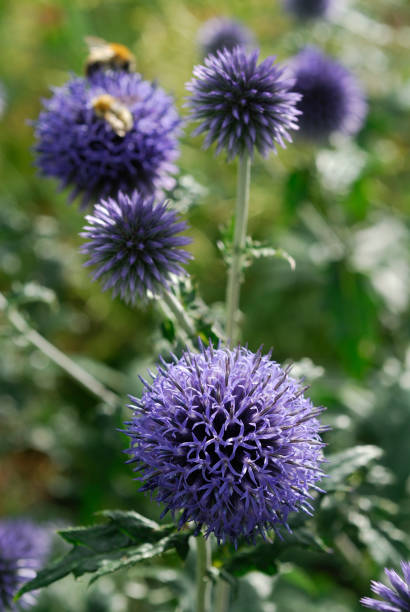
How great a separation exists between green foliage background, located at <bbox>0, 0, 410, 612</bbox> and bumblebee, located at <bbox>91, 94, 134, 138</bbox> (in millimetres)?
409

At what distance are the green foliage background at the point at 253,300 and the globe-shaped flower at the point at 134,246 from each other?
0.23m

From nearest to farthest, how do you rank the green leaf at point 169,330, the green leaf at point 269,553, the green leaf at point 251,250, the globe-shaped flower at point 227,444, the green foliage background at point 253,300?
the globe-shaped flower at point 227,444
the green leaf at point 269,553
the green leaf at point 251,250
the green leaf at point 169,330
the green foliage background at point 253,300

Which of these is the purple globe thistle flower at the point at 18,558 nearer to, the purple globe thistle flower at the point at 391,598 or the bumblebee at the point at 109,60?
the purple globe thistle flower at the point at 391,598

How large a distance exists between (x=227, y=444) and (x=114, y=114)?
118cm

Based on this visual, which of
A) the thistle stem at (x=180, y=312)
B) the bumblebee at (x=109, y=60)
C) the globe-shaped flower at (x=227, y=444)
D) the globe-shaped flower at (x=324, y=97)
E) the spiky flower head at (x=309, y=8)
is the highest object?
the spiky flower head at (x=309, y=8)

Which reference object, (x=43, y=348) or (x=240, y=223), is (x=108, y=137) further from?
(x=43, y=348)

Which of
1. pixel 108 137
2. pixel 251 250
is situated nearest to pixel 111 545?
pixel 251 250

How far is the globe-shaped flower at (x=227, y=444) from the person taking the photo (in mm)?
1270

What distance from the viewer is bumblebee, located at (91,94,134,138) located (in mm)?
1875

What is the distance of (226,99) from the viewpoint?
1.72 metres

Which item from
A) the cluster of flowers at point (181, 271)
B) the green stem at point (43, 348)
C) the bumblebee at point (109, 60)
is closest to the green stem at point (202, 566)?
the cluster of flowers at point (181, 271)

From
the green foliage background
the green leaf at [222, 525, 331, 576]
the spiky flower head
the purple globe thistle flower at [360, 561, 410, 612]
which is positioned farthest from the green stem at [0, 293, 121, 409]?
the spiky flower head

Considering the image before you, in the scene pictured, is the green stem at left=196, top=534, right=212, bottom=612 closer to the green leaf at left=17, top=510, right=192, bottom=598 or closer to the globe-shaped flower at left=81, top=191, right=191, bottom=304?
the green leaf at left=17, top=510, right=192, bottom=598

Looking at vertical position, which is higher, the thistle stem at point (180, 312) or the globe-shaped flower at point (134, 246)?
the globe-shaped flower at point (134, 246)
